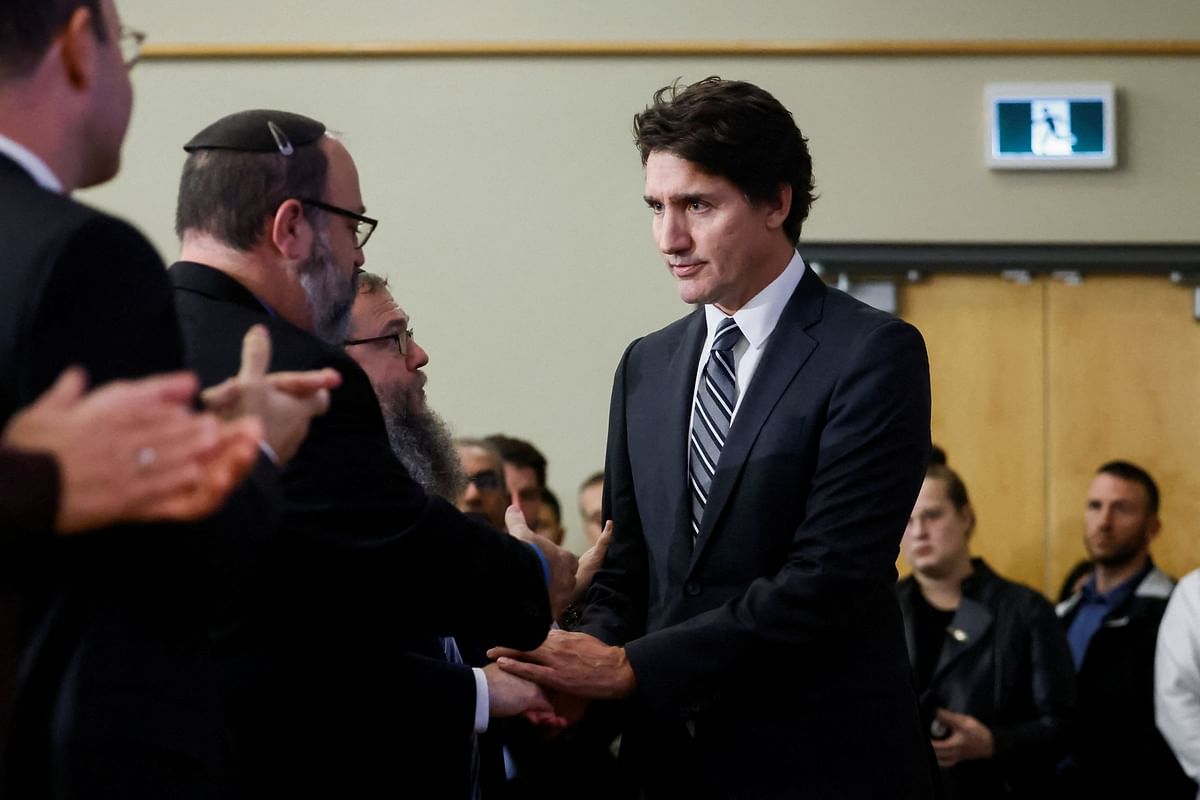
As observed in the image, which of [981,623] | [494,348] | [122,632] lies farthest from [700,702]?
[494,348]

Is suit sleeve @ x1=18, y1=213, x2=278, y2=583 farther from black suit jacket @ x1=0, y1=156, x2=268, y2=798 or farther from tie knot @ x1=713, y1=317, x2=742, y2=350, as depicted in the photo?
tie knot @ x1=713, y1=317, x2=742, y2=350

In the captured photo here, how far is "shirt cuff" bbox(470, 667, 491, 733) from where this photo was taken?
2.64 meters

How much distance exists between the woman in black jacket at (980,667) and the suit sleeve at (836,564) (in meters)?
1.93

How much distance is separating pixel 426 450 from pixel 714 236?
2.88 ft

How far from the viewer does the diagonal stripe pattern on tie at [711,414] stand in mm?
2736

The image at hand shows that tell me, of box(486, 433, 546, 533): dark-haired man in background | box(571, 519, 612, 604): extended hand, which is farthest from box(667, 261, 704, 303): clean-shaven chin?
box(486, 433, 546, 533): dark-haired man in background

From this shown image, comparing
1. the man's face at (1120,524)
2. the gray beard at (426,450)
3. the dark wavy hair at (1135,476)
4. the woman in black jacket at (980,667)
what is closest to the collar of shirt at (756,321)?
the gray beard at (426,450)

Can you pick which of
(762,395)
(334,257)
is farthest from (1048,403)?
(334,257)

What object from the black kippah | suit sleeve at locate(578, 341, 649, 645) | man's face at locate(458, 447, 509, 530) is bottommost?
man's face at locate(458, 447, 509, 530)

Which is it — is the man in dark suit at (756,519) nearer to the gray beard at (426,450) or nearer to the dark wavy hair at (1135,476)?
the gray beard at (426,450)

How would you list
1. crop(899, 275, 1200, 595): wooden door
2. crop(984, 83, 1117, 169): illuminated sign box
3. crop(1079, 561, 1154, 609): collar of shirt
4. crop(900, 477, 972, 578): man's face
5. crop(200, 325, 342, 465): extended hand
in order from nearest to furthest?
crop(200, 325, 342, 465): extended hand
crop(900, 477, 972, 578): man's face
crop(1079, 561, 1154, 609): collar of shirt
crop(984, 83, 1117, 169): illuminated sign box
crop(899, 275, 1200, 595): wooden door

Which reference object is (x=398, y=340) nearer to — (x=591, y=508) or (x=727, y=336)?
(x=727, y=336)

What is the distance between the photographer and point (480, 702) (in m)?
2.65

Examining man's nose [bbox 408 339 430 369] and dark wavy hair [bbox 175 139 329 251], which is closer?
dark wavy hair [bbox 175 139 329 251]
